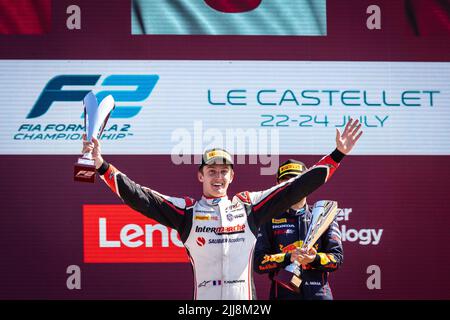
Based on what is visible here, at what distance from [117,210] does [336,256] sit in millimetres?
1970

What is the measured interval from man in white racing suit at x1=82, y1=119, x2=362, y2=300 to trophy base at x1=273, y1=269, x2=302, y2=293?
1.40ft

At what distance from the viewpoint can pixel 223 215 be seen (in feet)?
10.4

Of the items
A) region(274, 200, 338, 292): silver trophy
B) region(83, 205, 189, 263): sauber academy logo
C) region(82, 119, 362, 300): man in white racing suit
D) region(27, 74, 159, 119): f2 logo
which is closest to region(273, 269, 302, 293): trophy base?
region(274, 200, 338, 292): silver trophy

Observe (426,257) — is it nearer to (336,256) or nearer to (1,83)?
(336,256)

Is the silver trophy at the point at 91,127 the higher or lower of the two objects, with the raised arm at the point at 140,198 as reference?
higher

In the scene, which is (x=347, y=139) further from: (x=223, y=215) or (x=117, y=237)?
(x=117, y=237)

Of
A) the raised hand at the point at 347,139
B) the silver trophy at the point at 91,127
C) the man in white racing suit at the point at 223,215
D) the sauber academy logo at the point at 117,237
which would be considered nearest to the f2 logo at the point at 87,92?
the sauber academy logo at the point at 117,237

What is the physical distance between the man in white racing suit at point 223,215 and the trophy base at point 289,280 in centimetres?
43

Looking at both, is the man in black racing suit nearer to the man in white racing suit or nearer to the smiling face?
the man in white racing suit

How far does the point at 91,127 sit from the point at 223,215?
0.73 metres

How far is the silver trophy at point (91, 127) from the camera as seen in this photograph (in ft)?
9.67

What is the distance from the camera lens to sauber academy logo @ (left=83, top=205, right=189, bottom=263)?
16.7ft

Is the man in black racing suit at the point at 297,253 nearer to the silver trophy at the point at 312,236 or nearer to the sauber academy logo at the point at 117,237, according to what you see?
the silver trophy at the point at 312,236
